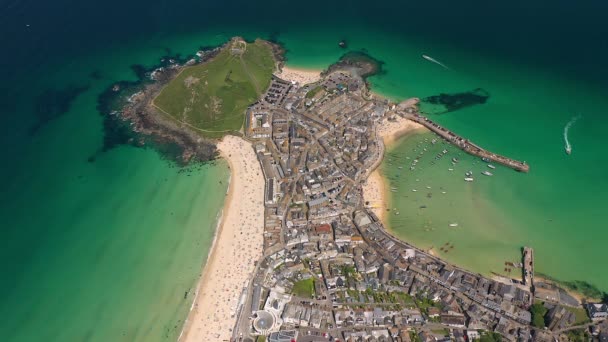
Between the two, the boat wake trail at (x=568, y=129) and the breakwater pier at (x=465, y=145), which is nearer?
the breakwater pier at (x=465, y=145)

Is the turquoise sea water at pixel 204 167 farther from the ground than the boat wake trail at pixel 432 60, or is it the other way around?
the boat wake trail at pixel 432 60

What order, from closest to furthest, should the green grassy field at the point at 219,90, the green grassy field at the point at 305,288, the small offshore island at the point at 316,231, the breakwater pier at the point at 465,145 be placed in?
1. the small offshore island at the point at 316,231
2. the green grassy field at the point at 305,288
3. the breakwater pier at the point at 465,145
4. the green grassy field at the point at 219,90

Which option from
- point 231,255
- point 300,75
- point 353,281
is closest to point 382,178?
point 353,281

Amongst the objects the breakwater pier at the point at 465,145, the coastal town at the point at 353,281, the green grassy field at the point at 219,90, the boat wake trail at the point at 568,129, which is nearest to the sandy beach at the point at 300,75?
the green grassy field at the point at 219,90

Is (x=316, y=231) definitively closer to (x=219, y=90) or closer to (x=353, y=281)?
(x=353, y=281)

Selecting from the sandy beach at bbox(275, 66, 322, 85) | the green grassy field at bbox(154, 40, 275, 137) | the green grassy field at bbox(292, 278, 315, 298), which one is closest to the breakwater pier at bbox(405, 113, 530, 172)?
the sandy beach at bbox(275, 66, 322, 85)

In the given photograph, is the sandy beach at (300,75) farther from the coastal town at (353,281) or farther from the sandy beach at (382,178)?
the sandy beach at (382,178)

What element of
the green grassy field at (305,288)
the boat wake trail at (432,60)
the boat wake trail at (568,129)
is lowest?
the green grassy field at (305,288)

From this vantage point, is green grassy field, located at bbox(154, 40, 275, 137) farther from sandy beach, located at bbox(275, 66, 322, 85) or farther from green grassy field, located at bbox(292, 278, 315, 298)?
green grassy field, located at bbox(292, 278, 315, 298)
